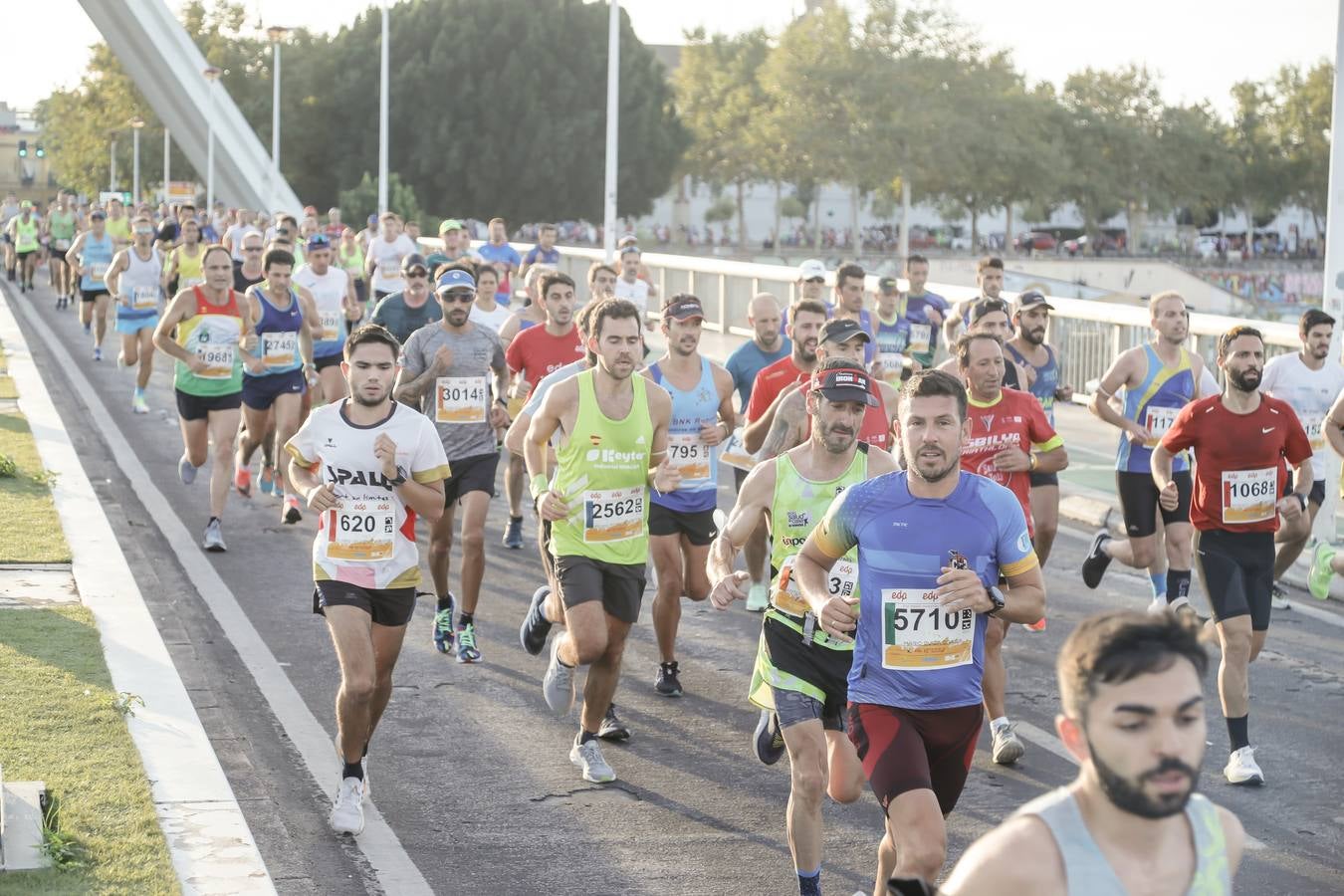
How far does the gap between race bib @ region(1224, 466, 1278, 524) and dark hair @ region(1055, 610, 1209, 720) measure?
577 cm

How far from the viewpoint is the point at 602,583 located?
850 centimetres

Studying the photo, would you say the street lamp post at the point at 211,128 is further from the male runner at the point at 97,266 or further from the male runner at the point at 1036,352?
the male runner at the point at 1036,352

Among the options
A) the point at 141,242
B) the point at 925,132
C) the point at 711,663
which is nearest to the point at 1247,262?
the point at 925,132

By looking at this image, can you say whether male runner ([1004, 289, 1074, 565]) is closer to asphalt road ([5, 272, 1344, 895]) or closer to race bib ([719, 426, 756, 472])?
asphalt road ([5, 272, 1344, 895])

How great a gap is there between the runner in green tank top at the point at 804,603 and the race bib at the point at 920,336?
942cm

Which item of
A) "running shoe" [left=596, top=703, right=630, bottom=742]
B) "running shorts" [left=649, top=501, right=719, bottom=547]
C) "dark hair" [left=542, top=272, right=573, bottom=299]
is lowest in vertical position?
"running shoe" [left=596, top=703, right=630, bottom=742]

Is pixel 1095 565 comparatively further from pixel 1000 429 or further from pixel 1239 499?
pixel 1239 499

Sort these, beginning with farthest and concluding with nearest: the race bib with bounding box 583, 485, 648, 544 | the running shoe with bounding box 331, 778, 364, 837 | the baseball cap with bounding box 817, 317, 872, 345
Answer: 1. the baseball cap with bounding box 817, 317, 872, 345
2. the race bib with bounding box 583, 485, 648, 544
3. the running shoe with bounding box 331, 778, 364, 837

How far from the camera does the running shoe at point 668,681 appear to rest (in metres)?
9.92

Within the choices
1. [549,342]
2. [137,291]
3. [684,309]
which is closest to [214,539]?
[549,342]

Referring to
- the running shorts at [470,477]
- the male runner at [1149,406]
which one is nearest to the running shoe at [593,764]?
the running shorts at [470,477]

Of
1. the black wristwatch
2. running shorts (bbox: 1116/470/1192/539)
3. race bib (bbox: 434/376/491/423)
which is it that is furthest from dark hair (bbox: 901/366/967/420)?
running shorts (bbox: 1116/470/1192/539)

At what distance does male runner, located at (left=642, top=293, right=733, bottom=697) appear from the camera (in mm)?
9922

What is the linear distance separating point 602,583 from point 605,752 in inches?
32.2
